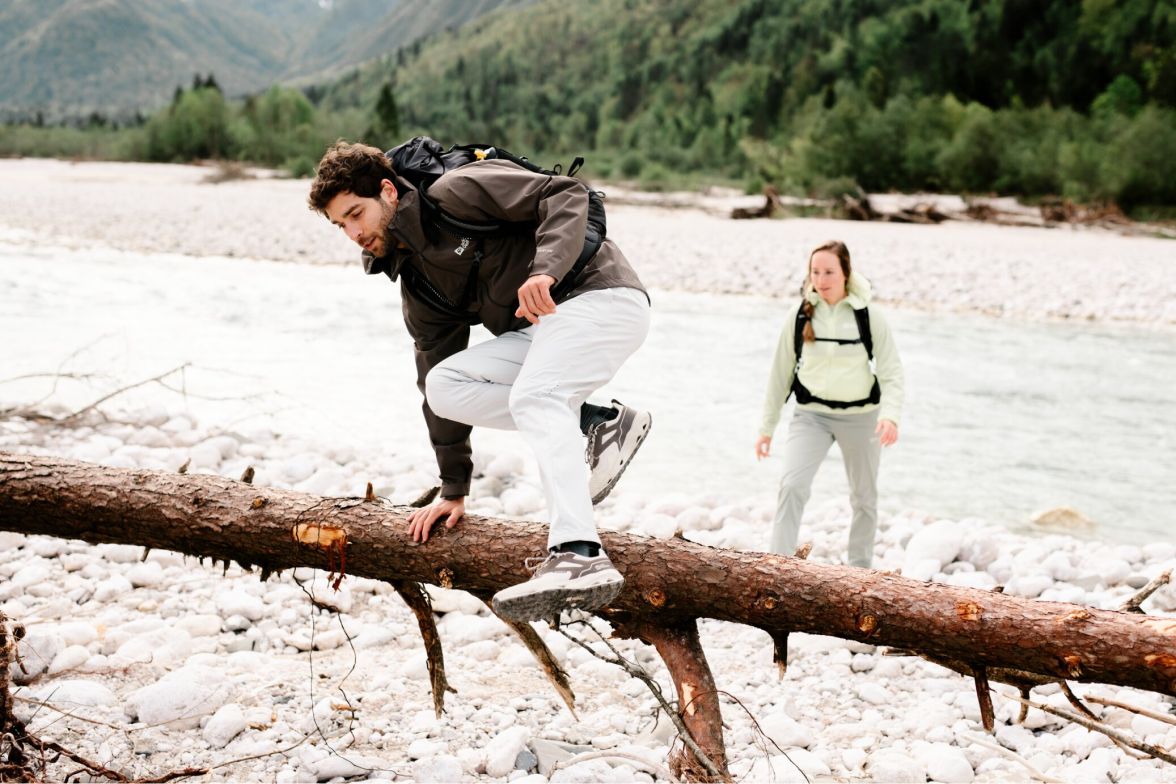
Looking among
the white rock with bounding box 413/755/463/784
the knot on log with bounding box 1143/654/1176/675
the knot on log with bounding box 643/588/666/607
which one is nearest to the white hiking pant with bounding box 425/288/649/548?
the knot on log with bounding box 643/588/666/607

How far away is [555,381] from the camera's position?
128 inches

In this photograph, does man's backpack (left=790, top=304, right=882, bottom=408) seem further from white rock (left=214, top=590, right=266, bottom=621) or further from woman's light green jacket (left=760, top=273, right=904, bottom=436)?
white rock (left=214, top=590, right=266, bottom=621)

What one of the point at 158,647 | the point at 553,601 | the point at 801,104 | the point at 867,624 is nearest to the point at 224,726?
the point at 158,647

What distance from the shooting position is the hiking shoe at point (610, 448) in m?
3.61

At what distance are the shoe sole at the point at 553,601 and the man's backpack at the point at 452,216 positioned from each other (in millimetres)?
1018

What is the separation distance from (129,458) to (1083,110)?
65311 millimetres

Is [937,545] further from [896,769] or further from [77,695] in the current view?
[77,695]

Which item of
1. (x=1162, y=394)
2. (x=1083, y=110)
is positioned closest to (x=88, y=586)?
(x=1162, y=394)

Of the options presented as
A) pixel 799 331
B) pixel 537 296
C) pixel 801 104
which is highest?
pixel 801 104

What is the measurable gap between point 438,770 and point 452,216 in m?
1.92

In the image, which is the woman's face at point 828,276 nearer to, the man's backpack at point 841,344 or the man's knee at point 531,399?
the man's backpack at point 841,344

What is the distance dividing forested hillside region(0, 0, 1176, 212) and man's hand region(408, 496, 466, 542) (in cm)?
4031

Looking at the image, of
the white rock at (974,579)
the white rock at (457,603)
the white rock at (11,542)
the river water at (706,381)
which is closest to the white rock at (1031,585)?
the white rock at (974,579)

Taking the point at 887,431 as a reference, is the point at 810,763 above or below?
below
